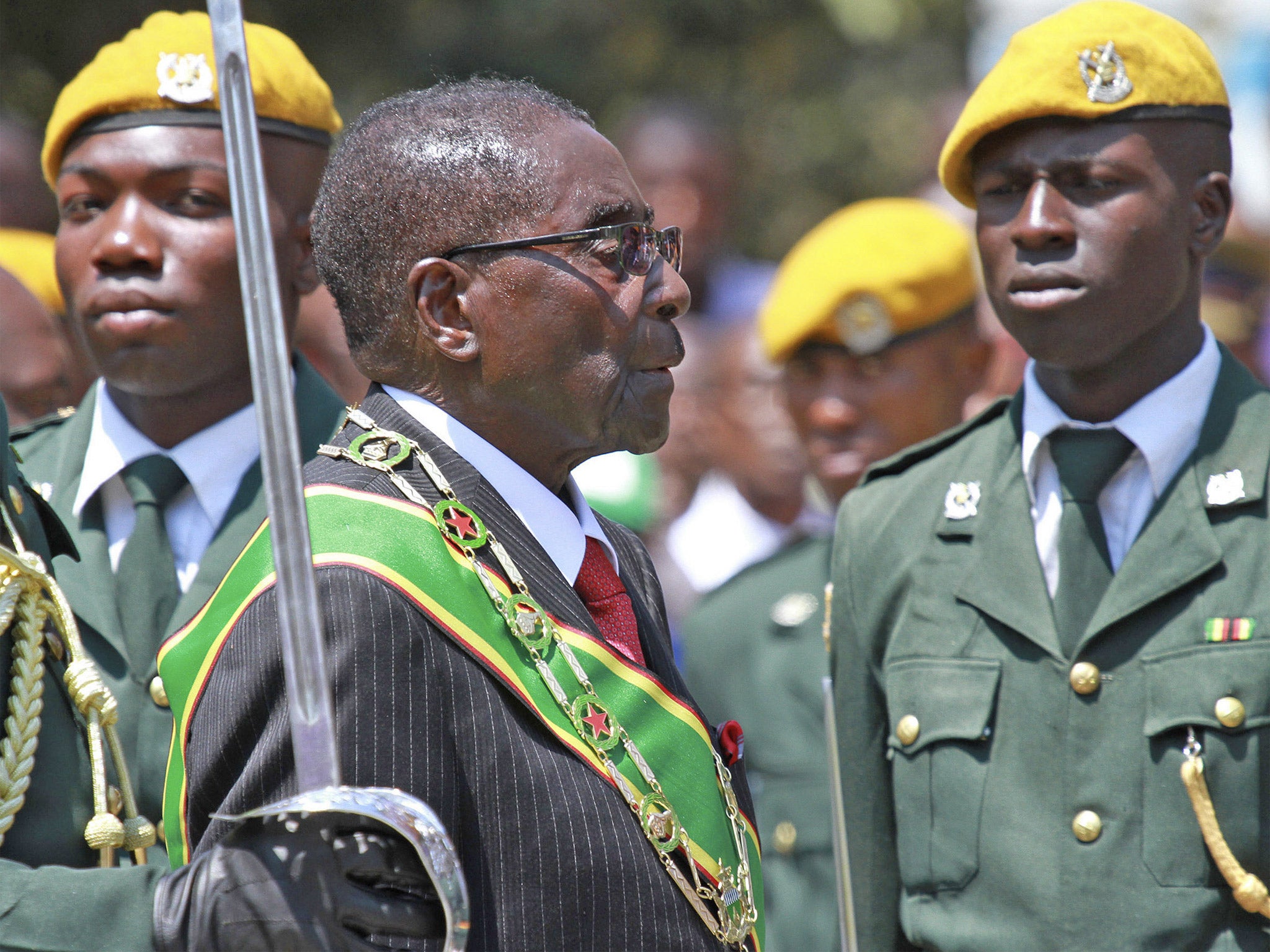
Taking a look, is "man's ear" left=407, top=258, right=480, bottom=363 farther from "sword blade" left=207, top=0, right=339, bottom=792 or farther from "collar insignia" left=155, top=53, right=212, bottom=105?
"collar insignia" left=155, top=53, right=212, bottom=105

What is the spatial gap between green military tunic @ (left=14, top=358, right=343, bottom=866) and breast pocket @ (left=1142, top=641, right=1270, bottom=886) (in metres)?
1.82

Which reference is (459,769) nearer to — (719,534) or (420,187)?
(420,187)

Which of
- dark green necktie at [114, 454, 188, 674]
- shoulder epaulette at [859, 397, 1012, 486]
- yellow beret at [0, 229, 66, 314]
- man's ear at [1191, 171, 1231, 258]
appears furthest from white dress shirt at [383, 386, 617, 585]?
yellow beret at [0, 229, 66, 314]

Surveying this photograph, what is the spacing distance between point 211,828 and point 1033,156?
216 centimetres

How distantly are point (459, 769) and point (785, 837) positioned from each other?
109 inches

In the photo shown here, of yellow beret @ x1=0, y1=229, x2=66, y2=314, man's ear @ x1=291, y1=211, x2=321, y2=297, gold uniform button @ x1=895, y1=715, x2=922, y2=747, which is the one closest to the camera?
gold uniform button @ x1=895, y1=715, x2=922, y2=747

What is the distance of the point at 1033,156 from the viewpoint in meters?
3.47

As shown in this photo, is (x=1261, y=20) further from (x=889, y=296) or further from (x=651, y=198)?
(x=889, y=296)

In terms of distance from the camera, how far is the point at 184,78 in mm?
3717

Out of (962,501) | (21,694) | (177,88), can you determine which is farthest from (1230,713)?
(177,88)

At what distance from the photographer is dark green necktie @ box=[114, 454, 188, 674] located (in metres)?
3.51

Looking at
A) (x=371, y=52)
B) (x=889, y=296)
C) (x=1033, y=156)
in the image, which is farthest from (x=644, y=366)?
(x=371, y=52)

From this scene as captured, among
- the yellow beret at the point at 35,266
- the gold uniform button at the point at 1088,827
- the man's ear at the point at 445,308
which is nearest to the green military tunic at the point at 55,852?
the man's ear at the point at 445,308

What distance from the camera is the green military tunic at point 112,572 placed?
11.1 feet
